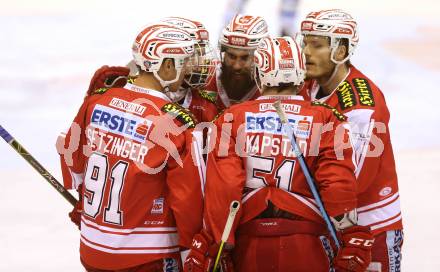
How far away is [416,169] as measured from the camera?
6359 millimetres

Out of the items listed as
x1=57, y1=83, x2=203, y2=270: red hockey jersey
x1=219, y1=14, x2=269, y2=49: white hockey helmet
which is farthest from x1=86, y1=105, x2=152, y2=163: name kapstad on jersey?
x1=219, y1=14, x2=269, y2=49: white hockey helmet

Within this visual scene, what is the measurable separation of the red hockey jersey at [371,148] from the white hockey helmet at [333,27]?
0.43 feet

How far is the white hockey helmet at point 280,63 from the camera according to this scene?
11.8ft

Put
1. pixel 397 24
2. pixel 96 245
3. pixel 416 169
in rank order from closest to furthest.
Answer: pixel 96 245 → pixel 416 169 → pixel 397 24

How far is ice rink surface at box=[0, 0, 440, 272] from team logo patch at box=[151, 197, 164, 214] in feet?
4.49

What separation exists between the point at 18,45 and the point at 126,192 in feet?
16.6

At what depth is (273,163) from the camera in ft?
11.8

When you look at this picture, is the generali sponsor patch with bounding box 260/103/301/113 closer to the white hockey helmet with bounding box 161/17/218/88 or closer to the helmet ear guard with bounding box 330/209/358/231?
the helmet ear guard with bounding box 330/209/358/231

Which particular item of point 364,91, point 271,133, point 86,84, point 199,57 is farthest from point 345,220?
point 86,84

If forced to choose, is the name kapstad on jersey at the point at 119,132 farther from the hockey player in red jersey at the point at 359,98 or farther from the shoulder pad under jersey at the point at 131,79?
the hockey player in red jersey at the point at 359,98

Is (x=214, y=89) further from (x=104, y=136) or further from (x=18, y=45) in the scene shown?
(x=18, y=45)

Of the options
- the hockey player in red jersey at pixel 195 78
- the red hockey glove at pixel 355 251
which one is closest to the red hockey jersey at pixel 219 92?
the hockey player in red jersey at pixel 195 78

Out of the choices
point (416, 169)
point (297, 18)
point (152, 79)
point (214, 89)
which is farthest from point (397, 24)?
point (152, 79)

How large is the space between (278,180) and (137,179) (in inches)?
20.2
